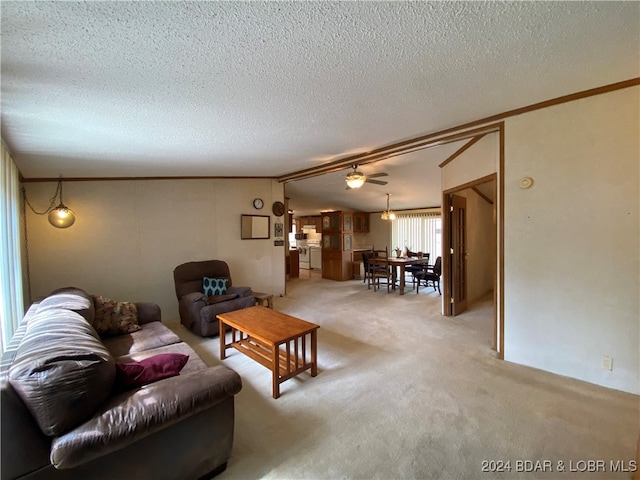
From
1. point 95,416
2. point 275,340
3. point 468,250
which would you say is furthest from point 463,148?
point 95,416

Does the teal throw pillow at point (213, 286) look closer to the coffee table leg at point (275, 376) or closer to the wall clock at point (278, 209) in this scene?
the wall clock at point (278, 209)

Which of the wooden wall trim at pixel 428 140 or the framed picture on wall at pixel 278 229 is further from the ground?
the wooden wall trim at pixel 428 140

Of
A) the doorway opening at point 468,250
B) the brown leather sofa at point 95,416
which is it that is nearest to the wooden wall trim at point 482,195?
the doorway opening at point 468,250

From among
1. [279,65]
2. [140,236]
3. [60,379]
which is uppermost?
[279,65]

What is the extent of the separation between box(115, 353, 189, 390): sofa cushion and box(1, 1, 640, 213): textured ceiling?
1666 millimetres

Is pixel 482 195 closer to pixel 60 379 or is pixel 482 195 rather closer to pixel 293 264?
pixel 293 264

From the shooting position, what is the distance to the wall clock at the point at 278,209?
572 cm

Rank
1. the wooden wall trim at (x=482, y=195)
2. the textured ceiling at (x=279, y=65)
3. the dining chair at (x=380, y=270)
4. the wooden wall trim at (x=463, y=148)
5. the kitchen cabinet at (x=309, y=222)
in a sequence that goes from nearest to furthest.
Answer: the textured ceiling at (x=279, y=65) < the wooden wall trim at (x=463, y=148) < the wooden wall trim at (x=482, y=195) < the dining chair at (x=380, y=270) < the kitchen cabinet at (x=309, y=222)

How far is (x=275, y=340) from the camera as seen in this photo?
233 cm

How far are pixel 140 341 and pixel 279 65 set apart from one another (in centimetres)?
260

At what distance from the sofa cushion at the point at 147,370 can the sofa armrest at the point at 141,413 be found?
66 millimetres

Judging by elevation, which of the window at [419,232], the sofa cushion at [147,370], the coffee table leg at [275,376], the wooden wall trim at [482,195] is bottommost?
the coffee table leg at [275,376]

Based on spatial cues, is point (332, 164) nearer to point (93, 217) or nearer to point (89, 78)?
point (89, 78)

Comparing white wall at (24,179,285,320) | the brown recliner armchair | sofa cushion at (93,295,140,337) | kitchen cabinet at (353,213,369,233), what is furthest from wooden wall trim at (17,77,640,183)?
kitchen cabinet at (353,213,369,233)
